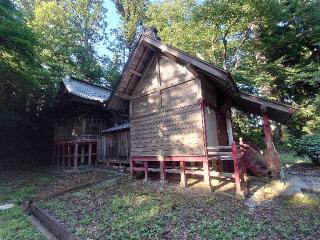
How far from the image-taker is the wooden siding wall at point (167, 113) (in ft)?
35.1

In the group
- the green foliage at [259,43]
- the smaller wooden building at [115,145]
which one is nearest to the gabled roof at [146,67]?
the smaller wooden building at [115,145]

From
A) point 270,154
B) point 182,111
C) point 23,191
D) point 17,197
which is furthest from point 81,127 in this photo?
point 270,154

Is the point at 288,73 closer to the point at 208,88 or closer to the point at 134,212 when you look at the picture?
the point at 208,88

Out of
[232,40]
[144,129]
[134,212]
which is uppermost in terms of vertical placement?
[232,40]

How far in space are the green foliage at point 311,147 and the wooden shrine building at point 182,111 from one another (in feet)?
13.4

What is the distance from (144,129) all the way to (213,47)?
1157cm

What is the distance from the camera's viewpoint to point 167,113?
1180 centimetres

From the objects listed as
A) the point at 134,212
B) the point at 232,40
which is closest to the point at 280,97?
the point at 232,40

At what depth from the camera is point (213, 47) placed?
20812 millimetres

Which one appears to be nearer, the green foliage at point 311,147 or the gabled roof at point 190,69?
the gabled roof at point 190,69

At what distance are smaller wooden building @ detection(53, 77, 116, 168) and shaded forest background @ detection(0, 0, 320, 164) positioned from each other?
247 cm

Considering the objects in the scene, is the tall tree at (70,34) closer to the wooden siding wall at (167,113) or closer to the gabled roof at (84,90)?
the gabled roof at (84,90)

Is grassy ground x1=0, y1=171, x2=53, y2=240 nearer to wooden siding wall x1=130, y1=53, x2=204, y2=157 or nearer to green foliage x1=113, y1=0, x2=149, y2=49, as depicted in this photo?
wooden siding wall x1=130, y1=53, x2=204, y2=157

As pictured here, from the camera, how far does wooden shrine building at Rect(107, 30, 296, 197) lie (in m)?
10.0
